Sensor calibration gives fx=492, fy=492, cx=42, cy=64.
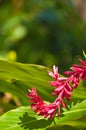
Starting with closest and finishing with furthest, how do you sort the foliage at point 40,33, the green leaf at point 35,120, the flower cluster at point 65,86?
the flower cluster at point 65,86
the green leaf at point 35,120
the foliage at point 40,33

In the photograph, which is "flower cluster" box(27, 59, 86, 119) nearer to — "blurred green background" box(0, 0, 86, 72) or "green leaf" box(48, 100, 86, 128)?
"green leaf" box(48, 100, 86, 128)

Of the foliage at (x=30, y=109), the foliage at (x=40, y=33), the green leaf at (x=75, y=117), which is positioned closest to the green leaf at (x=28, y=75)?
the foliage at (x=30, y=109)

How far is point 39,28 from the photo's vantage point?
3.75m

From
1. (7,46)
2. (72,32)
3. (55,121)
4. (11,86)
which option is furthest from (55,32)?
(55,121)

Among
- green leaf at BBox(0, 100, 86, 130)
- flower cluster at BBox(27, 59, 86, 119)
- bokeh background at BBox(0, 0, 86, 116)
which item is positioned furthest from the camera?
bokeh background at BBox(0, 0, 86, 116)

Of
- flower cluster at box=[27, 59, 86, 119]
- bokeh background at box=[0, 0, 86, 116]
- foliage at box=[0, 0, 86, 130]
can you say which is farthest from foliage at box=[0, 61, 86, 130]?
bokeh background at box=[0, 0, 86, 116]

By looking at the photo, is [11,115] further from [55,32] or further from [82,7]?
[82,7]

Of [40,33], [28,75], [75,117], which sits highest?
[40,33]

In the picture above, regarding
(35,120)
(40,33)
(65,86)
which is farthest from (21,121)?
(40,33)

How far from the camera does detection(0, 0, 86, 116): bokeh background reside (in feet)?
10.9

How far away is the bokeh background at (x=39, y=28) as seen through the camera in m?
3.32

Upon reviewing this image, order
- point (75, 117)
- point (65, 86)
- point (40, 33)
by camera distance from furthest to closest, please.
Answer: point (40, 33)
point (75, 117)
point (65, 86)

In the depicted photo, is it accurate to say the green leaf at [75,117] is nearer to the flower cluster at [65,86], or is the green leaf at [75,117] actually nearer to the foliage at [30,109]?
the foliage at [30,109]

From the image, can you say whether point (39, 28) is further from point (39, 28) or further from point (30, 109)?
point (30, 109)
